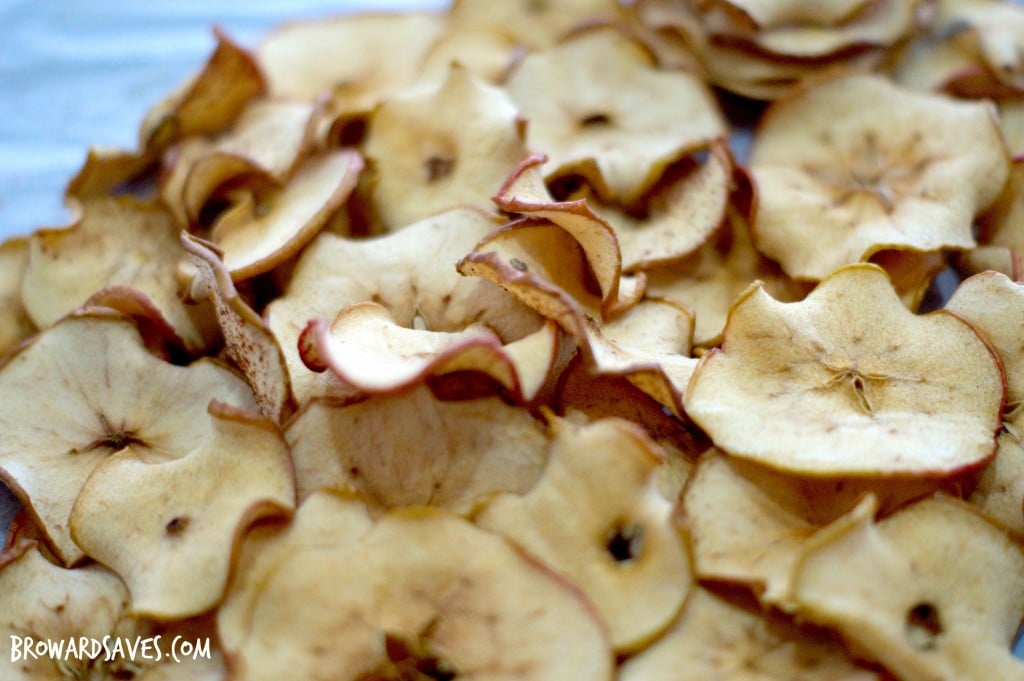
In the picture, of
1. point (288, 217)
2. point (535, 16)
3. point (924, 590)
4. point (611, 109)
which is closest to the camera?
point (924, 590)

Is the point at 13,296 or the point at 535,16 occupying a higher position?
the point at 535,16

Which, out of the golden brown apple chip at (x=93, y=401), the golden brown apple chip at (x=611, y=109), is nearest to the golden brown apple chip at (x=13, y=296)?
the golden brown apple chip at (x=93, y=401)

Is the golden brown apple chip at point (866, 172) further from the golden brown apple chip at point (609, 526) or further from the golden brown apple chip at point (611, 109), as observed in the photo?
the golden brown apple chip at point (609, 526)

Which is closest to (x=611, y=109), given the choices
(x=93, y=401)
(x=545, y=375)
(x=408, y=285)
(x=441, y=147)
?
(x=441, y=147)

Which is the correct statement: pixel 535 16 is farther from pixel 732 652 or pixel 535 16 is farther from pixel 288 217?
pixel 732 652

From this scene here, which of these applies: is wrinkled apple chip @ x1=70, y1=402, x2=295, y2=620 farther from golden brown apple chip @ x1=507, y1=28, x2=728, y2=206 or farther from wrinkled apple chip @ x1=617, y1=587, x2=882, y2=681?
golden brown apple chip @ x1=507, y1=28, x2=728, y2=206

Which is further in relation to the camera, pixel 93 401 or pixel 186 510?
pixel 93 401
